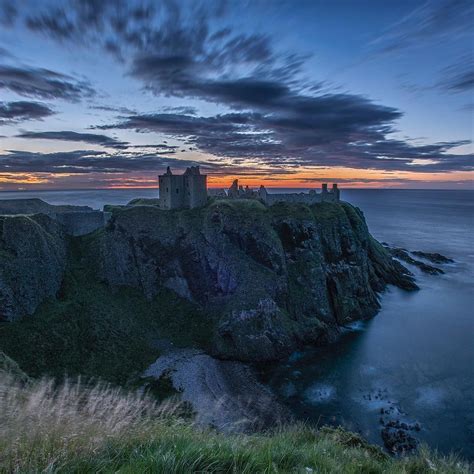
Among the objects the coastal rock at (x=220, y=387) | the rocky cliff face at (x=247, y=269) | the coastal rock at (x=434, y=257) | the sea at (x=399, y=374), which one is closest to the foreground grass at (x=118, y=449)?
the sea at (x=399, y=374)

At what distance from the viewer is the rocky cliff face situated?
1538 inches

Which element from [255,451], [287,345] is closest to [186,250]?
[287,345]

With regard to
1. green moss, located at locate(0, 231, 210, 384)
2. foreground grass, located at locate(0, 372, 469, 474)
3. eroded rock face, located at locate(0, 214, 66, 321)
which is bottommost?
green moss, located at locate(0, 231, 210, 384)

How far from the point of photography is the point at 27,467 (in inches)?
166

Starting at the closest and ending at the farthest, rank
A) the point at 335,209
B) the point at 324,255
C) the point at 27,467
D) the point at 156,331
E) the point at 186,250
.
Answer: the point at 27,467 < the point at 156,331 < the point at 186,250 < the point at 324,255 < the point at 335,209

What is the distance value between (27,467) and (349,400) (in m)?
30.6

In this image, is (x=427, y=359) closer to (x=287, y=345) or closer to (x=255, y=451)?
(x=287, y=345)

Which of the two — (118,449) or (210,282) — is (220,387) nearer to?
(210,282)

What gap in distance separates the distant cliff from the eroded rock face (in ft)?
0.34

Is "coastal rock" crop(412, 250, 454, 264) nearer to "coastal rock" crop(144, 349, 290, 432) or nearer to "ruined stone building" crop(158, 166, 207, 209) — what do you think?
"ruined stone building" crop(158, 166, 207, 209)

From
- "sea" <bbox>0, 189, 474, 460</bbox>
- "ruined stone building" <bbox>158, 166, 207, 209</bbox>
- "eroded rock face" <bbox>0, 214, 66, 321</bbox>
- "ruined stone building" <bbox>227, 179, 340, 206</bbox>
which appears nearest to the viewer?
"sea" <bbox>0, 189, 474, 460</bbox>

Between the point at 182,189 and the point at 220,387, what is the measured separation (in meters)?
31.3

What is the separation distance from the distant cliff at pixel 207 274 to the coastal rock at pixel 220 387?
2.42m

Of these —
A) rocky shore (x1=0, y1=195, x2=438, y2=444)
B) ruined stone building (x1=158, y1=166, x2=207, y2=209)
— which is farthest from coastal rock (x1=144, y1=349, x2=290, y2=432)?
ruined stone building (x1=158, y1=166, x2=207, y2=209)
